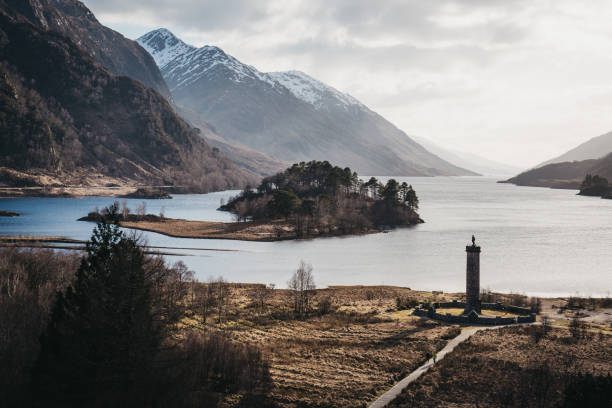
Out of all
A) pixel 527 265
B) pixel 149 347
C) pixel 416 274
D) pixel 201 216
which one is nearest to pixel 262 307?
pixel 149 347

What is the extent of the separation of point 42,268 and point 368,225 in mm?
103833

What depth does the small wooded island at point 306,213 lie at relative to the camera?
463 ft

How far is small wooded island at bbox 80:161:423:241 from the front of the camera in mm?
141000

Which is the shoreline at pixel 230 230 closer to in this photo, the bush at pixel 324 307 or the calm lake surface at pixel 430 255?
the calm lake surface at pixel 430 255

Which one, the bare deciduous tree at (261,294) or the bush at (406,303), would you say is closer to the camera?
the bush at (406,303)

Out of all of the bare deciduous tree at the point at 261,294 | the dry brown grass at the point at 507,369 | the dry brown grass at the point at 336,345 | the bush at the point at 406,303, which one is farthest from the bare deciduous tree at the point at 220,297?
the dry brown grass at the point at 507,369

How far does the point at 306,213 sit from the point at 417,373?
109 meters

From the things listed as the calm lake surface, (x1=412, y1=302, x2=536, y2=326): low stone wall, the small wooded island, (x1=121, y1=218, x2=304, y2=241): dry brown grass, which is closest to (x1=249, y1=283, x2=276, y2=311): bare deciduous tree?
the calm lake surface

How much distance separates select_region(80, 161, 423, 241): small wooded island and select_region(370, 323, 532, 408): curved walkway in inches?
3532

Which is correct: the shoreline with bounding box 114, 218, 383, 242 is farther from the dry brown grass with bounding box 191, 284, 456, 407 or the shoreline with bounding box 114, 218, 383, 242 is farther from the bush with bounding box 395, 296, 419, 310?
the bush with bounding box 395, 296, 419, 310

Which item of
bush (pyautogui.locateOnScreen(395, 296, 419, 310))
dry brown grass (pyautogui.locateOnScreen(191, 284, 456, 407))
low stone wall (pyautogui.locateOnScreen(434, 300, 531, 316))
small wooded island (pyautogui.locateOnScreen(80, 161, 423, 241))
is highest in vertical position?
small wooded island (pyautogui.locateOnScreen(80, 161, 423, 241))

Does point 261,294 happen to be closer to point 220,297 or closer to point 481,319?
point 220,297

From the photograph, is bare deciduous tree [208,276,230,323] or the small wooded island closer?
bare deciduous tree [208,276,230,323]

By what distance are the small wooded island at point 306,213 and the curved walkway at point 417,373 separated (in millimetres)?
89708
